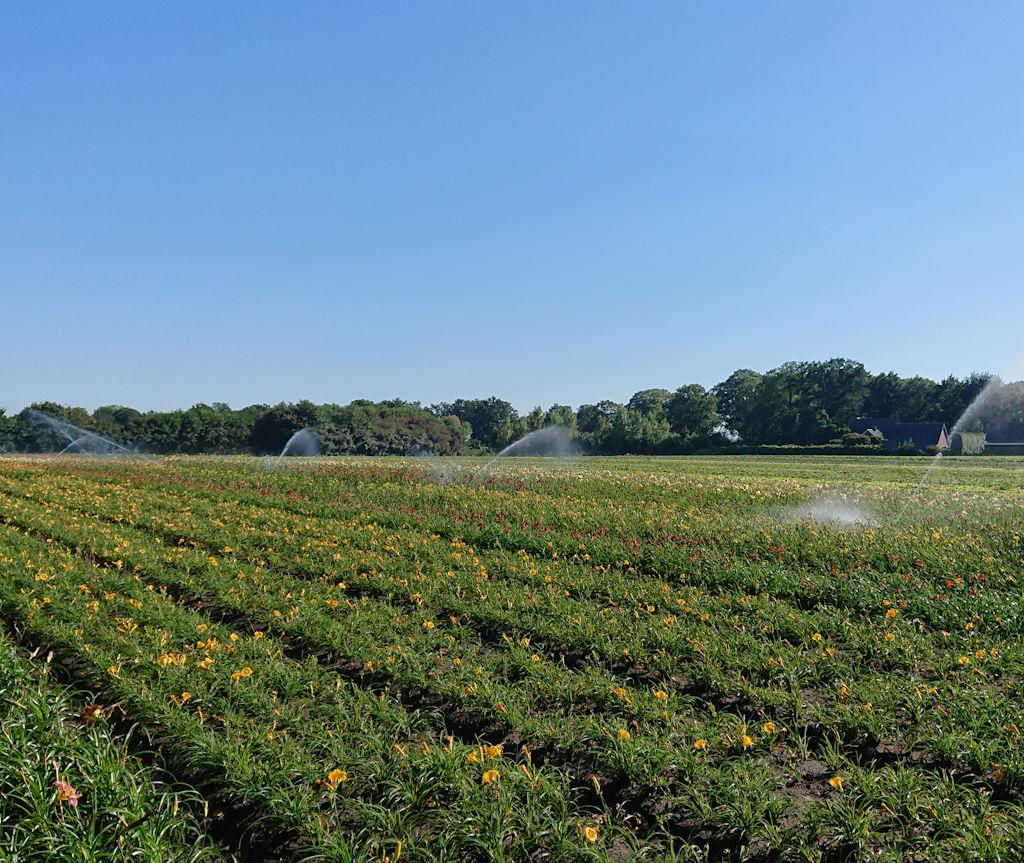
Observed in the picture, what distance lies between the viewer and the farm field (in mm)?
3662

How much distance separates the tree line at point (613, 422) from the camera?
72.9m

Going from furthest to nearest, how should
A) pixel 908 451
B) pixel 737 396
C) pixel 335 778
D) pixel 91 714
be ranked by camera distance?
pixel 737 396 < pixel 908 451 < pixel 91 714 < pixel 335 778

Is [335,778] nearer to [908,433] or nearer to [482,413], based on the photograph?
[908,433]

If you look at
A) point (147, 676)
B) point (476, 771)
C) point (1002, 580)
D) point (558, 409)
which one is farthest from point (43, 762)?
point (558, 409)

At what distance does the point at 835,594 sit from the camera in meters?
7.89

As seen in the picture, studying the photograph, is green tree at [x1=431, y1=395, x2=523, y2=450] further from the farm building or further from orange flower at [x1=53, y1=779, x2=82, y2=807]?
orange flower at [x1=53, y1=779, x2=82, y2=807]

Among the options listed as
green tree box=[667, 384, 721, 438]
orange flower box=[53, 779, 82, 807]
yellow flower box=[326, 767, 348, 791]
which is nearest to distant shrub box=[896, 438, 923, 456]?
green tree box=[667, 384, 721, 438]

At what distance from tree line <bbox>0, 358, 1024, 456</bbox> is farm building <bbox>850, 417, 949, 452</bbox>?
3.73 meters

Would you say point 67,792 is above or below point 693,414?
below

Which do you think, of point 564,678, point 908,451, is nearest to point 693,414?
point 908,451

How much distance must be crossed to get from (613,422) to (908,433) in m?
33.0

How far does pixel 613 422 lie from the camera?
81562 mm

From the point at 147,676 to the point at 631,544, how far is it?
7.04m

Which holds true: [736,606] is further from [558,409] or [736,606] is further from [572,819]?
[558,409]
